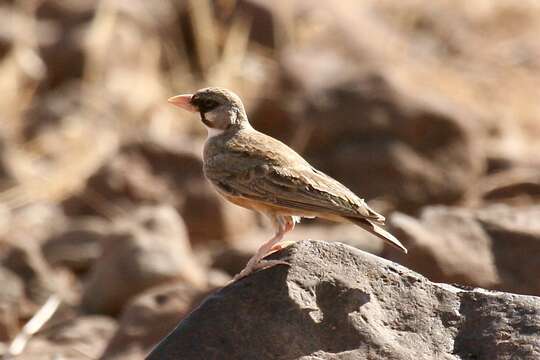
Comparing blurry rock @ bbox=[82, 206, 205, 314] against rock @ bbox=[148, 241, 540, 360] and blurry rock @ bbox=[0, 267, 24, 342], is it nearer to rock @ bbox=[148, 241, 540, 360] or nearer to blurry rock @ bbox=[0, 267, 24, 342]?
blurry rock @ bbox=[0, 267, 24, 342]

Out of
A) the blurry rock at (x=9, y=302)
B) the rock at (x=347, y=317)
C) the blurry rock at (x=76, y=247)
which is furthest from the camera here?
the blurry rock at (x=76, y=247)

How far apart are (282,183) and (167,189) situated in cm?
657

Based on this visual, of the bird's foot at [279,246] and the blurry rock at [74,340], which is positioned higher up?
the bird's foot at [279,246]

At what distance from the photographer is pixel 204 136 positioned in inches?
586

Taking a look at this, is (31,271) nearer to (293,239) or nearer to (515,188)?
(293,239)

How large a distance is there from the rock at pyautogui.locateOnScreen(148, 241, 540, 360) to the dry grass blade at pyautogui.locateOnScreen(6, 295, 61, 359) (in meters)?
3.01

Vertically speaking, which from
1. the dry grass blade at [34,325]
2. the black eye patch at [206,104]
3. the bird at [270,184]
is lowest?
the dry grass blade at [34,325]

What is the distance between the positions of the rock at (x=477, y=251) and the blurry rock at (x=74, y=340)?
212cm

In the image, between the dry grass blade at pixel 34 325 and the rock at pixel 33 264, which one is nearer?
the dry grass blade at pixel 34 325

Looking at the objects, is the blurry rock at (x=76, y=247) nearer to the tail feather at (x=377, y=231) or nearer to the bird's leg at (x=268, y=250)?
the bird's leg at (x=268, y=250)

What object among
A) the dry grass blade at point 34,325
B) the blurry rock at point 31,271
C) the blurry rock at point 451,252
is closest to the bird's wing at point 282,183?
the blurry rock at point 451,252

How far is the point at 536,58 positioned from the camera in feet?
57.7

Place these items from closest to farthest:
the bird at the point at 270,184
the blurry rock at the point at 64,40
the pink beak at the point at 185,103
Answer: the bird at the point at 270,184 → the pink beak at the point at 185,103 → the blurry rock at the point at 64,40

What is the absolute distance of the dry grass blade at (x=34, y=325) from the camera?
8.26m
